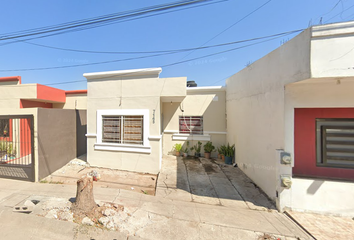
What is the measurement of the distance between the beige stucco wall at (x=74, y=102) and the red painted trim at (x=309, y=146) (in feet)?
37.4

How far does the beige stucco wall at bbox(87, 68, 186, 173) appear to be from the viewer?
542cm

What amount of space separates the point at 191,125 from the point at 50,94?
29.8 ft

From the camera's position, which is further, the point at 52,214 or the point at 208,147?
the point at 208,147

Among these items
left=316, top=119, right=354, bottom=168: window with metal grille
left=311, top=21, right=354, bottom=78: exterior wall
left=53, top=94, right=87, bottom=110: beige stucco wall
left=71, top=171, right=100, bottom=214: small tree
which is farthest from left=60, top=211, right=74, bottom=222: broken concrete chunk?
left=53, top=94, right=87, bottom=110: beige stucco wall

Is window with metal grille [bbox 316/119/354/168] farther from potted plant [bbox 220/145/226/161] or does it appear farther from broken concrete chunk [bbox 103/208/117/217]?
broken concrete chunk [bbox 103/208/117/217]

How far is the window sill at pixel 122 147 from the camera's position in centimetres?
552

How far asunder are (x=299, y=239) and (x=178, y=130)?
20.0 feet

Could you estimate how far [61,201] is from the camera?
10.5ft

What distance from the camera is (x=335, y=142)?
3434 mm

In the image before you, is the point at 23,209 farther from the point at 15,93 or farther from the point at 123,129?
the point at 15,93

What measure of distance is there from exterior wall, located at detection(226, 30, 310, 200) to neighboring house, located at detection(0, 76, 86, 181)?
7.53 m

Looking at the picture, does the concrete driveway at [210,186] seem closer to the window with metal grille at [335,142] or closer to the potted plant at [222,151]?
the potted plant at [222,151]

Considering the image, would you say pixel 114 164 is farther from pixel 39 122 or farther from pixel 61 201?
pixel 39 122

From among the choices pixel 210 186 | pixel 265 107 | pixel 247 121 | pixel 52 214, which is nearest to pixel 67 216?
pixel 52 214
